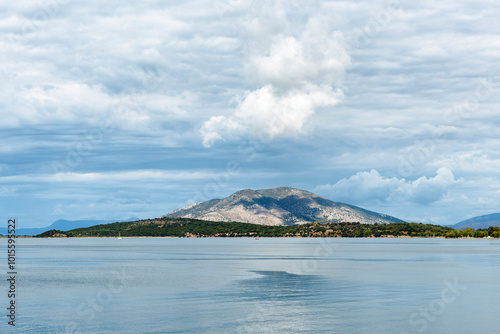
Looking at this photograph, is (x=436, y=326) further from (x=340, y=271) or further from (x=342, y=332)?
(x=340, y=271)

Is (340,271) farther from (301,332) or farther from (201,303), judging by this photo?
(301,332)

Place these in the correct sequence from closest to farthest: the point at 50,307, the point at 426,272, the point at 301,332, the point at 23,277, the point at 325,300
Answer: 1. the point at 301,332
2. the point at 50,307
3. the point at 325,300
4. the point at 23,277
5. the point at 426,272

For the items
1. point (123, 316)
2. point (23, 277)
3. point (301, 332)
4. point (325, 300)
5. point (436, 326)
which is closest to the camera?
point (301, 332)

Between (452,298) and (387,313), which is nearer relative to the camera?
(387,313)

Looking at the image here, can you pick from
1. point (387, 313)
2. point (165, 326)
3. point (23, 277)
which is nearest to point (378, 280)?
point (387, 313)

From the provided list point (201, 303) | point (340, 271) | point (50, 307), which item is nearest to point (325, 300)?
point (201, 303)

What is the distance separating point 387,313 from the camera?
5941cm

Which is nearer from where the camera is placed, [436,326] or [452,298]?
[436,326]

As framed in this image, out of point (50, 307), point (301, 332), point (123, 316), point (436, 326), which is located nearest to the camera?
point (301, 332)

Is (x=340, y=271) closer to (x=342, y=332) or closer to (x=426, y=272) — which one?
(x=426, y=272)

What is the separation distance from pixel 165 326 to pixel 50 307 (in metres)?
21.2

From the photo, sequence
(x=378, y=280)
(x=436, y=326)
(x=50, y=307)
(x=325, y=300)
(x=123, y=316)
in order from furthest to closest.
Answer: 1. (x=378, y=280)
2. (x=325, y=300)
3. (x=50, y=307)
4. (x=123, y=316)
5. (x=436, y=326)

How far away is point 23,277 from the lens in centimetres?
10531

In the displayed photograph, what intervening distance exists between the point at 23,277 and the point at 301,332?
7618cm
